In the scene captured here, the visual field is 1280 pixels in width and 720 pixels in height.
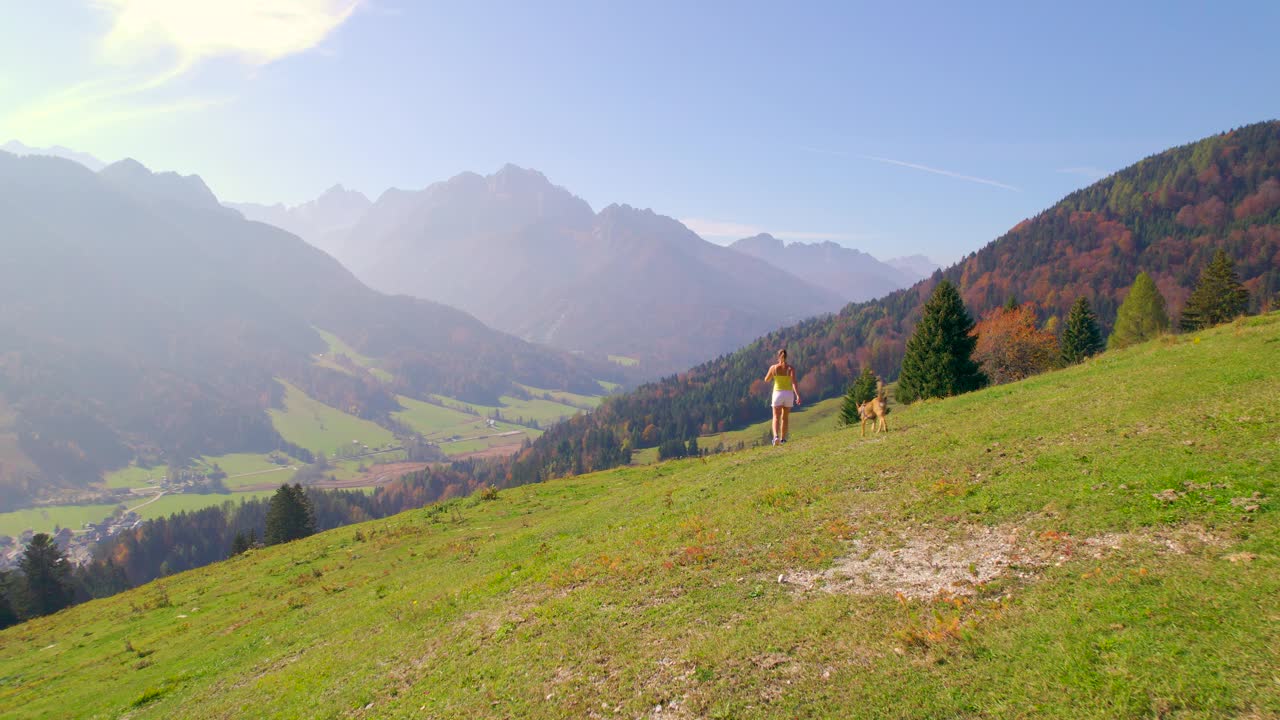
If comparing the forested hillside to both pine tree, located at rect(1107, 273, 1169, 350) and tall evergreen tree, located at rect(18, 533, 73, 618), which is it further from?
tall evergreen tree, located at rect(18, 533, 73, 618)

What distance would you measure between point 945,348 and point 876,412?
1353 inches

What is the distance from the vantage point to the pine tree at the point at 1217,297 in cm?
6794

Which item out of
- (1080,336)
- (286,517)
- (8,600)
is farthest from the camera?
(1080,336)

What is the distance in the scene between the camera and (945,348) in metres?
49.8

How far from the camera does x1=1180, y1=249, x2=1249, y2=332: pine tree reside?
223 feet

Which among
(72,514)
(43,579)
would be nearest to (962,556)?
(43,579)

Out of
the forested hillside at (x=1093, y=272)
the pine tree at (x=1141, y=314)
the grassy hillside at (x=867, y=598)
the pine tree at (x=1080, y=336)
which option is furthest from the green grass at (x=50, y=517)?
the pine tree at (x=1141, y=314)

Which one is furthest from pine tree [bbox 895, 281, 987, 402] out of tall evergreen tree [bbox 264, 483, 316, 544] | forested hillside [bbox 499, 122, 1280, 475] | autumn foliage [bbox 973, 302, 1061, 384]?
forested hillside [bbox 499, 122, 1280, 475]

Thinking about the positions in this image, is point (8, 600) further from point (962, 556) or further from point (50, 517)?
point (50, 517)

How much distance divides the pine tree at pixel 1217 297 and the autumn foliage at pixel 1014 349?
15645mm

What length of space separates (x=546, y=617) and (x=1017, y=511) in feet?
30.9

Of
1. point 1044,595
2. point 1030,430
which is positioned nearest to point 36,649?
point 1044,595

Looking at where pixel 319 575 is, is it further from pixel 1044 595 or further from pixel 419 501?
pixel 419 501

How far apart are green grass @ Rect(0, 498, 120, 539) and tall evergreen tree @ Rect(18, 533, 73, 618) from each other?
168m
